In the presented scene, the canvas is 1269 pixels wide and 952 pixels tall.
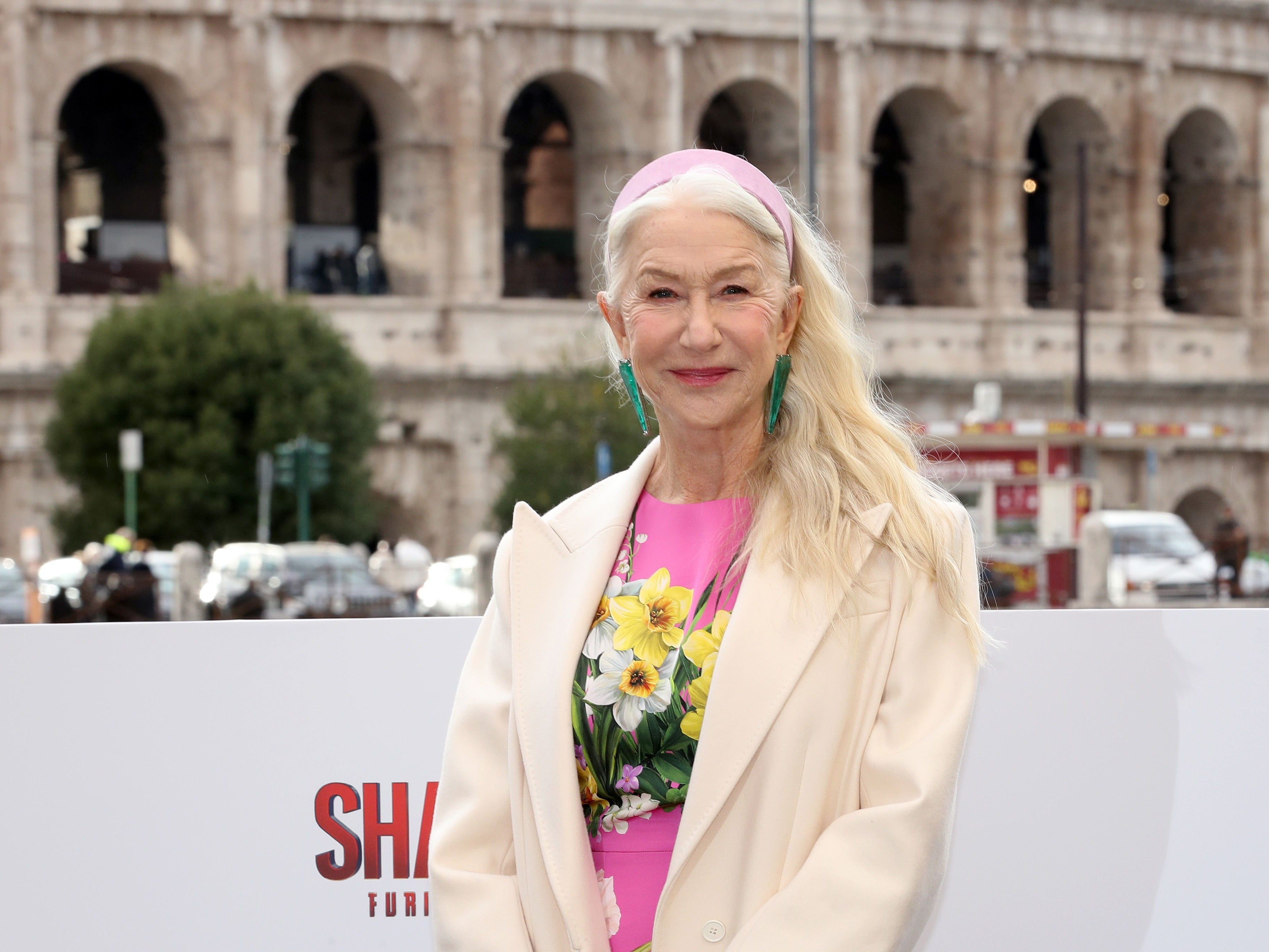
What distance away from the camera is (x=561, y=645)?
2.92 meters

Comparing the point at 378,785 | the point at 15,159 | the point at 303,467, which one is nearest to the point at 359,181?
the point at 15,159

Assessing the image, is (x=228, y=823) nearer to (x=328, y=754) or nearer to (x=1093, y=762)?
(x=328, y=754)

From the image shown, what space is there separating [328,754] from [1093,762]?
153 centimetres

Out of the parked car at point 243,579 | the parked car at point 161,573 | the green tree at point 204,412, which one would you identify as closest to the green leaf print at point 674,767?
the parked car at point 161,573

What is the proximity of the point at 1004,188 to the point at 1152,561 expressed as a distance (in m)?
17.1

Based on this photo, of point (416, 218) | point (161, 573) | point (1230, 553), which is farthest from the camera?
point (416, 218)

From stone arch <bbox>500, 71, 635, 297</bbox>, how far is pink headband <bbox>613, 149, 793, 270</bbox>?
121 ft

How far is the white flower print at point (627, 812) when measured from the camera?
290cm

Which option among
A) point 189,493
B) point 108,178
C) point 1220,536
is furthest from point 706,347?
point 108,178

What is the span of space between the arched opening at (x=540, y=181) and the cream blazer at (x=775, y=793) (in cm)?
3961

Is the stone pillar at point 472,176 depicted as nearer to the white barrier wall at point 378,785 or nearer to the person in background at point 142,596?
the person in background at point 142,596

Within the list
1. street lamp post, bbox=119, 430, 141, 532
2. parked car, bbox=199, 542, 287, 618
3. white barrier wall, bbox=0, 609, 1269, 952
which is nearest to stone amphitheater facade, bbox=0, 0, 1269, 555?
street lamp post, bbox=119, 430, 141, 532

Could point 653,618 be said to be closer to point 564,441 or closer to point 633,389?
point 633,389

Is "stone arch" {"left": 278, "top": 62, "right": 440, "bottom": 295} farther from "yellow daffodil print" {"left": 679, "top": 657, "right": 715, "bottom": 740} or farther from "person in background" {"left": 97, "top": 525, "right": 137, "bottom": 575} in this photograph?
"yellow daffodil print" {"left": 679, "top": 657, "right": 715, "bottom": 740}
